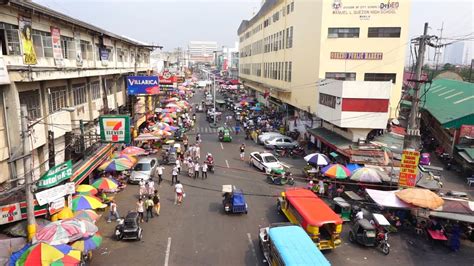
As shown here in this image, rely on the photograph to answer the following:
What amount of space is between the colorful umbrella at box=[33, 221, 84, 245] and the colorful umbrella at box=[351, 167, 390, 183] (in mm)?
15031

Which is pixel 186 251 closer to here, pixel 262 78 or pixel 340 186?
pixel 340 186

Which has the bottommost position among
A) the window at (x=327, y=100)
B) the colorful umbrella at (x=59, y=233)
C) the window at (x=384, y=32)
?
the colorful umbrella at (x=59, y=233)

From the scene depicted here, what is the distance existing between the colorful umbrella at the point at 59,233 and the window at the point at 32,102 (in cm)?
596

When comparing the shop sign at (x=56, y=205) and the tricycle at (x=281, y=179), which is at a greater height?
the shop sign at (x=56, y=205)

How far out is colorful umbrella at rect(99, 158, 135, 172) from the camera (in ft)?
72.5

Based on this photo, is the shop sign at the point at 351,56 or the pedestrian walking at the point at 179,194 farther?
the shop sign at the point at 351,56

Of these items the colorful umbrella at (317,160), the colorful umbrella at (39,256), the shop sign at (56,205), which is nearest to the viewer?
the colorful umbrella at (39,256)

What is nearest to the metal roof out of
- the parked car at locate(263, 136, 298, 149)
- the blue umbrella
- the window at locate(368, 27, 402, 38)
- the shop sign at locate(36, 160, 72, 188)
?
the shop sign at locate(36, 160, 72, 188)

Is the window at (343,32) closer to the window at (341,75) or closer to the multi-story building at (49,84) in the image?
the window at (341,75)

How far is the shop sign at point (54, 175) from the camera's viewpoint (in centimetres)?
1415

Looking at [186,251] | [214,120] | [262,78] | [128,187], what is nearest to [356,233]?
[186,251]

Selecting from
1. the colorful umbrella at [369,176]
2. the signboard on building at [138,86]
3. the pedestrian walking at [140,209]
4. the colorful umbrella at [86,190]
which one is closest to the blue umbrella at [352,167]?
the colorful umbrella at [369,176]

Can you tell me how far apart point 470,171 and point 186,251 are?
22527 mm

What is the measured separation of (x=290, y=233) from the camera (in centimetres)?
1241
